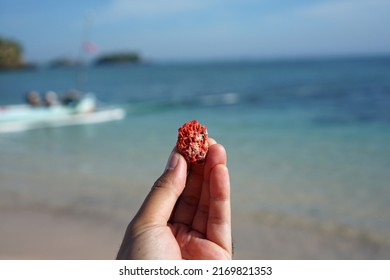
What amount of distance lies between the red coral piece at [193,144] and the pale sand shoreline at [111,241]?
8.55ft

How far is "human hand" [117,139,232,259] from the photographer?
2.01 m

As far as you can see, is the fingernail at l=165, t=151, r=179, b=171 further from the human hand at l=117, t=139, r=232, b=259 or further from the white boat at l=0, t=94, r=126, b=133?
Answer: the white boat at l=0, t=94, r=126, b=133

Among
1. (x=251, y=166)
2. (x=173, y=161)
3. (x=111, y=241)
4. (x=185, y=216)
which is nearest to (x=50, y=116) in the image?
(x=251, y=166)

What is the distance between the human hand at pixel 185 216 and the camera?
2006mm

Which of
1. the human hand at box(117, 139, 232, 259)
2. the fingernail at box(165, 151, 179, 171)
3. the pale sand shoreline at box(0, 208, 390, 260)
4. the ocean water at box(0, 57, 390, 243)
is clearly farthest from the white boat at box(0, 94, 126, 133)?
the fingernail at box(165, 151, 179, 171)

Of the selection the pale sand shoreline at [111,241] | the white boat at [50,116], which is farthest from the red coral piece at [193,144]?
the white boat at [50,116]

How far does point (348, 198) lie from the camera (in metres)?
5.88

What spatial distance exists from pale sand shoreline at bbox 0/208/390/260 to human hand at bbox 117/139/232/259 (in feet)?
7.57

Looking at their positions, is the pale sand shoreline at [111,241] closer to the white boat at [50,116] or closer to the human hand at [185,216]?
the human hand at [185,216]

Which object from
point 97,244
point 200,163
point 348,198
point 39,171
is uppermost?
point 39,171

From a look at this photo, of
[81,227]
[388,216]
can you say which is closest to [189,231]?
[81,227]
